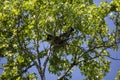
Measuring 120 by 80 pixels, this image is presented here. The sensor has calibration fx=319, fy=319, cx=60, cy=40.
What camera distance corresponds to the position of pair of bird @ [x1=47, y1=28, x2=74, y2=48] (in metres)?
26.5

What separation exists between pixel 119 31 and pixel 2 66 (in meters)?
11.1

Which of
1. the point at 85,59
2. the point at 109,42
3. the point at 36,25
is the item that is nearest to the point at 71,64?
the point at 85,59

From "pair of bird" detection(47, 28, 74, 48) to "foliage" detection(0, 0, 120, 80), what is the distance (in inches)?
Result: 6.3

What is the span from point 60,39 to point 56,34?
669 millimetres

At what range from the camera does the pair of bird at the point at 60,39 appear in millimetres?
26528

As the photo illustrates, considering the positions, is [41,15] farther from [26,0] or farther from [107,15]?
[107,15]

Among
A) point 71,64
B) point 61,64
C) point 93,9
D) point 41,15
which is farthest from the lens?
point 61,64

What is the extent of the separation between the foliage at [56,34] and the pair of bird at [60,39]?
0.16 meters

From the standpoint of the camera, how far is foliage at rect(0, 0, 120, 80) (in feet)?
78.2

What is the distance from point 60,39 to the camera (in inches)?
1071

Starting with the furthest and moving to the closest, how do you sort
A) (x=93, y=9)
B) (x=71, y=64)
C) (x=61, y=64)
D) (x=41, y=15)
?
(x=61, y=64) → (x=71, y=64) → (x=93, y=9) → (x=41, y=15)

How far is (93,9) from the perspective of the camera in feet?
84.9

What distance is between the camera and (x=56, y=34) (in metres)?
27.6

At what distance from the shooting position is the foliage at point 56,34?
23844 millimetres
